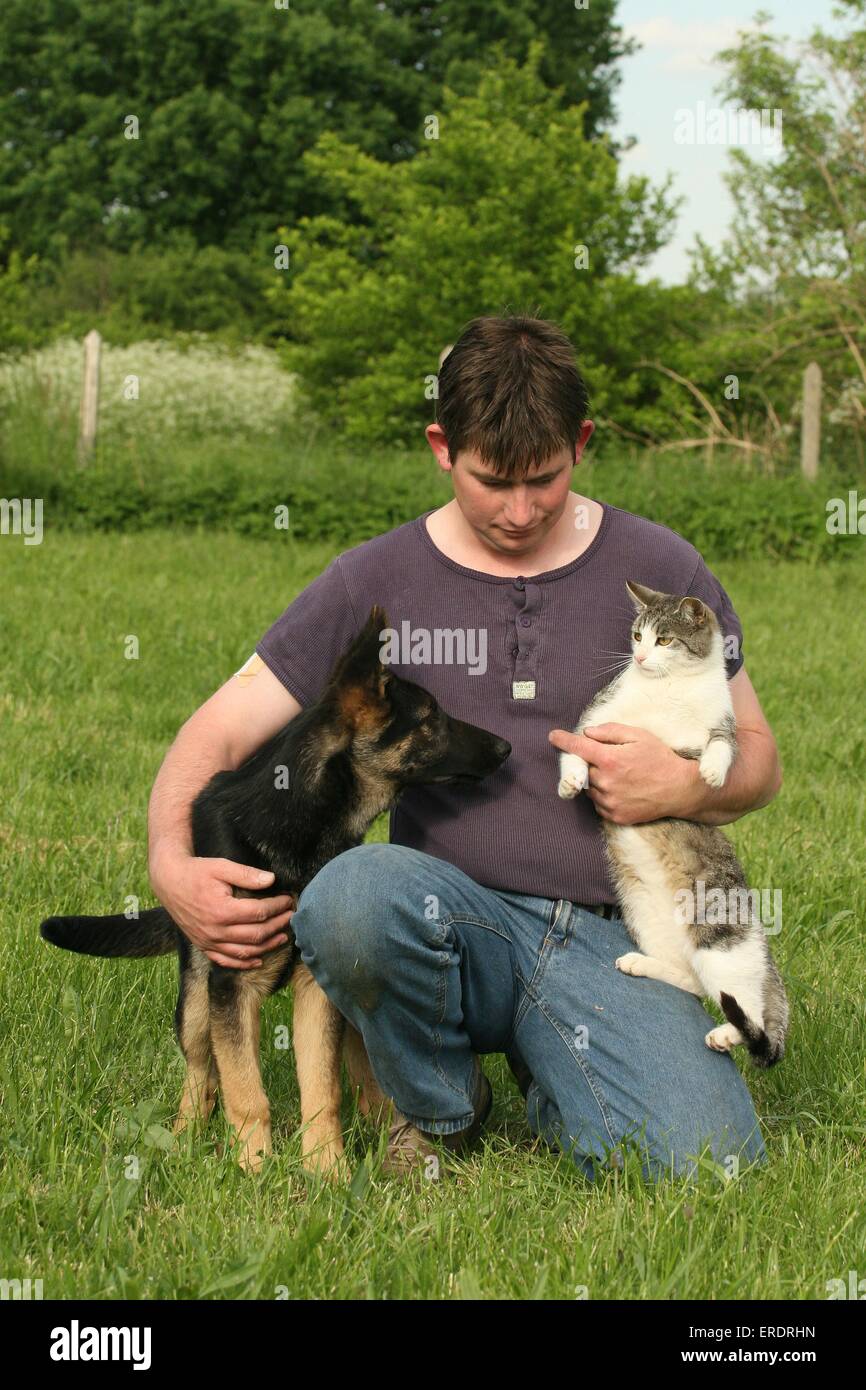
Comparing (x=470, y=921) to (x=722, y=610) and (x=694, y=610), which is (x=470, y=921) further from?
(x=722, y=610)

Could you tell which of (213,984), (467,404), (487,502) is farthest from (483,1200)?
(467,404)

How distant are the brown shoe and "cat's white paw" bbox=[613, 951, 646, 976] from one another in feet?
1.39

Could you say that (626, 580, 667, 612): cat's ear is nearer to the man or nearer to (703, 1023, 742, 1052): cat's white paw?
the man

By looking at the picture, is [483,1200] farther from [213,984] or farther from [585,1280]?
[213,984]

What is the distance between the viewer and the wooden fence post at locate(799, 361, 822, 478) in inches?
570

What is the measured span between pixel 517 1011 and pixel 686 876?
20.5 inches

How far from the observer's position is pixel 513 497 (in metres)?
3.19

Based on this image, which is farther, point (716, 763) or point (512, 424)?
point (716, 763)

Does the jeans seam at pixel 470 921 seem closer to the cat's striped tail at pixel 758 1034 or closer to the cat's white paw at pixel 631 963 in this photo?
the cat's white paw at pixel 631 963

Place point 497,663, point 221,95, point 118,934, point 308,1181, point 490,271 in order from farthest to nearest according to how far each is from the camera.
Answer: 1. point 221,95
2. point 490,271
3. point 118,934
4. point 497,663
5. point 308,1181

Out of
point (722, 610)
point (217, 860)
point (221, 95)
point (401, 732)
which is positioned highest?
point (221, 95)

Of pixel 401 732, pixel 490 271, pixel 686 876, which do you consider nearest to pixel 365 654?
pixel 401 732

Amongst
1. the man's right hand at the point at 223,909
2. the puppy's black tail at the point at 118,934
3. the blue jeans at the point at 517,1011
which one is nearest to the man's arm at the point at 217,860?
the man's right hand at the point at 223,909

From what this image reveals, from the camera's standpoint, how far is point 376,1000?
9.68 ft
